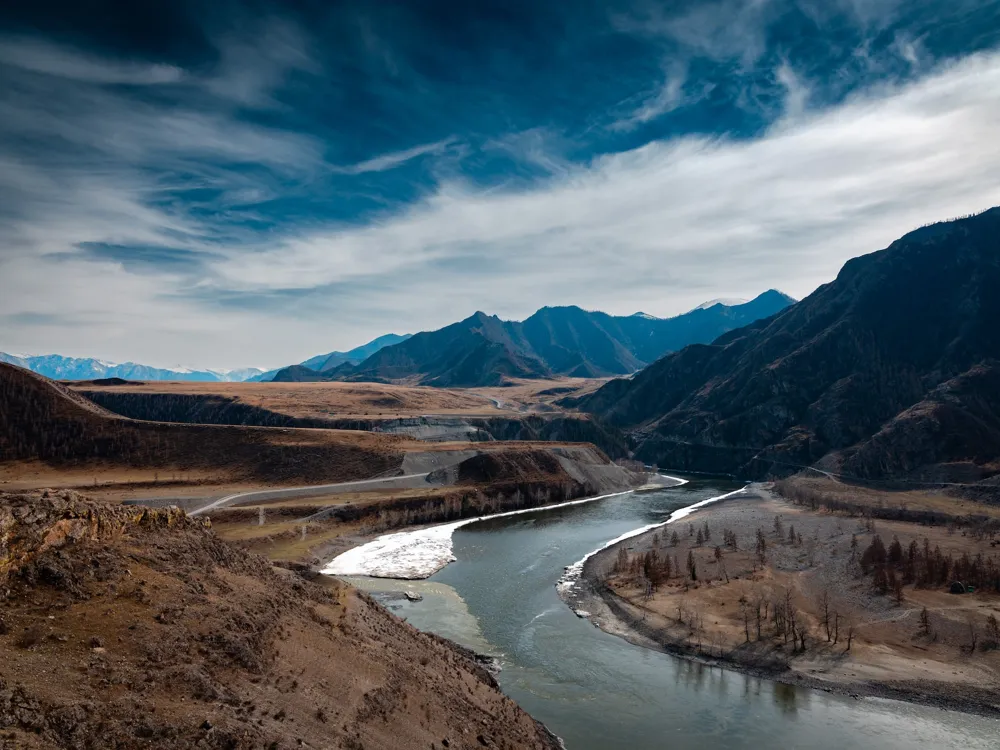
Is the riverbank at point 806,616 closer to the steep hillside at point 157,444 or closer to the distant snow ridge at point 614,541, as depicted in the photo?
the distant snow ridge at point 614,541

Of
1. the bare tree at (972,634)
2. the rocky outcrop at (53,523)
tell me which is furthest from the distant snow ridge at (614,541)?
the rocky outcrop at (53,523)

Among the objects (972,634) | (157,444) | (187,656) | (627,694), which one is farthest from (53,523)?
(157,444)

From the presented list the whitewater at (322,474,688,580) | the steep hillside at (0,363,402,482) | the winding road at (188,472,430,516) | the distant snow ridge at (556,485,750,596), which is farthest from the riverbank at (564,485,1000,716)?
the steep hillside at (0,363,402,482)

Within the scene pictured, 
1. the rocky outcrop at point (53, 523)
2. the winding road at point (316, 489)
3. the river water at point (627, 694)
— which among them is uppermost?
the rocky outcrop at point (53, 523)

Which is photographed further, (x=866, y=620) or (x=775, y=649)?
(x=866, y=620)

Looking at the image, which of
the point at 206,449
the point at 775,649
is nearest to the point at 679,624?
the point at 775,649

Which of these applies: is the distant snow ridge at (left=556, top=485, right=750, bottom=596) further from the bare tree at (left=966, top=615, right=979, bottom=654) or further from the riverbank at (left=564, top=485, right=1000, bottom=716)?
the bare tree at (left=966, top=615, right=979, bottom=654)

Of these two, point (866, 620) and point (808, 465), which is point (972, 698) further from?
Answer: point (808, 465)
